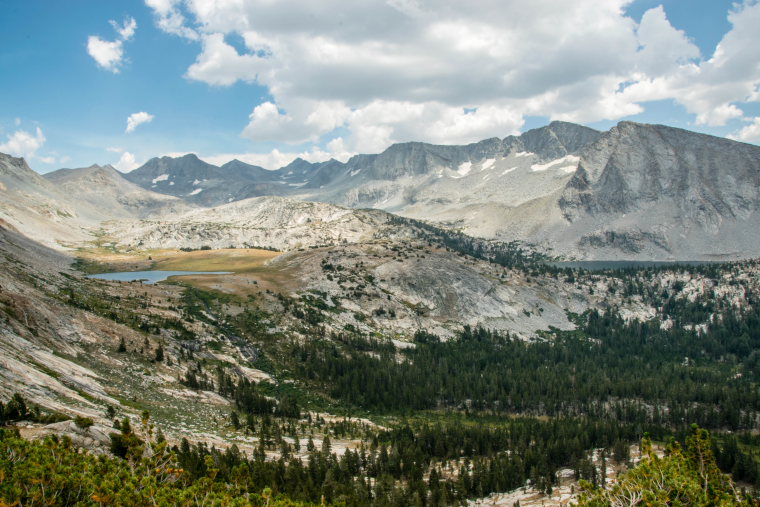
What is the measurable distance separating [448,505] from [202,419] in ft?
121

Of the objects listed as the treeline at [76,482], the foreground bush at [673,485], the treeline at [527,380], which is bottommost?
the treeline at [527,380]

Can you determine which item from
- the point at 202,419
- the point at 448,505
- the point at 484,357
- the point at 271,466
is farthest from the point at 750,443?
the point at 202,419

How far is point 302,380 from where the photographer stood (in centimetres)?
11269

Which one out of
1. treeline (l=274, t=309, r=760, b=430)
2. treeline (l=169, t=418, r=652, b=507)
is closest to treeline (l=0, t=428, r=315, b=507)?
treeline (l=169, t=418, r=652, b=507)

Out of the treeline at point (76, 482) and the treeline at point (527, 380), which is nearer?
the treeline at point (76, 482)

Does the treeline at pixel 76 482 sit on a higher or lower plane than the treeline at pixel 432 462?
higher

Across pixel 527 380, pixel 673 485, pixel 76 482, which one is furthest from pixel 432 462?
pixel 76 482

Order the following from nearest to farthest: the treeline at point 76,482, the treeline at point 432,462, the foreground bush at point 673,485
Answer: the treeline at point 76,482 < the foreground bush at point 673,485 < the treeline at point 432,462

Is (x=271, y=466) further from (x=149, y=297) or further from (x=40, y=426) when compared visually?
(x=149, y=297)

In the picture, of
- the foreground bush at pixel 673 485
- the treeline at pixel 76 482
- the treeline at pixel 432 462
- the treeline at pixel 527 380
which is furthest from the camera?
the treeline at pixel 527 380

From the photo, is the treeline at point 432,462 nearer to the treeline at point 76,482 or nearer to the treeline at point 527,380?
the treeline at point 527,380

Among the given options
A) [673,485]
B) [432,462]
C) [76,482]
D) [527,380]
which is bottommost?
[432,462]

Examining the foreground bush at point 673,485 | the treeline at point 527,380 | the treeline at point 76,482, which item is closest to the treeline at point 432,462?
the treeline at point 527,380

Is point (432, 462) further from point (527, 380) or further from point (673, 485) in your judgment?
point (527, 380)
